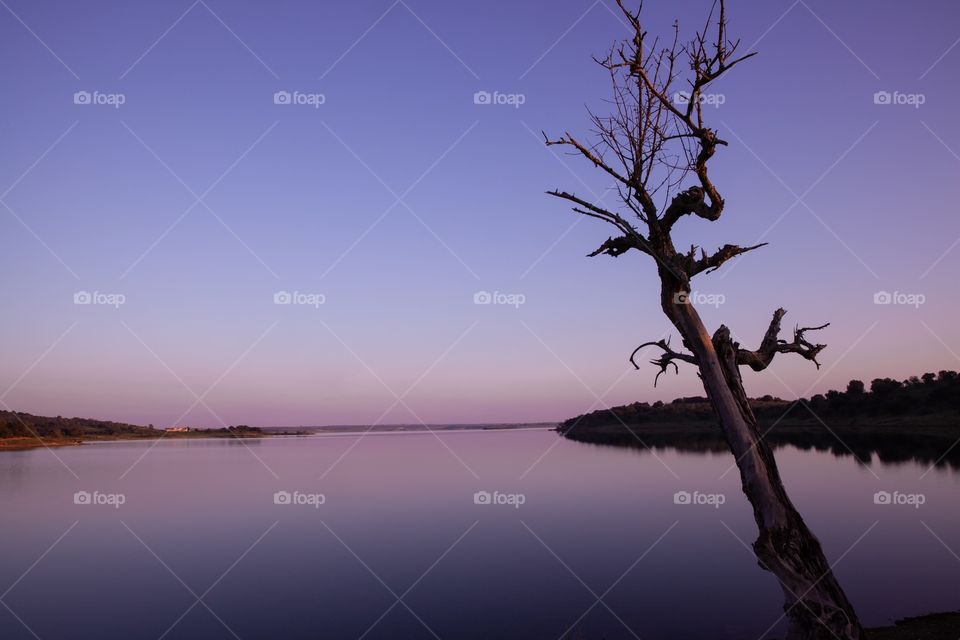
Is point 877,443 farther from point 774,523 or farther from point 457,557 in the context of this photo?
point 774,523

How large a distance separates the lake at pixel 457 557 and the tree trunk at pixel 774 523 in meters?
5.63

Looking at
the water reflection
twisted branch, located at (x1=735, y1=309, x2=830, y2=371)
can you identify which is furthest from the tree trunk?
the water reflection

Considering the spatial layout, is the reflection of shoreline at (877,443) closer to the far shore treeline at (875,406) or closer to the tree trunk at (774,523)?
the far shore treeline at (875,406)

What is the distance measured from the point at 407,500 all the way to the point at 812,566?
23.8 metres

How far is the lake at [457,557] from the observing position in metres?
13.1

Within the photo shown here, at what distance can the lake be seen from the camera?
43.0 feet

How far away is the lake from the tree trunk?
5628 mm

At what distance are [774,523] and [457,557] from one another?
12.8 metres

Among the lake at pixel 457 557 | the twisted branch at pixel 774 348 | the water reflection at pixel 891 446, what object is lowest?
the lake at pixel 457 557

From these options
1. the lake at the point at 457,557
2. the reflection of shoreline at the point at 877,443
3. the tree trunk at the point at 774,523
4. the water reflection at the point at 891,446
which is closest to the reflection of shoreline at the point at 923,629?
the lake at the point at 457,557

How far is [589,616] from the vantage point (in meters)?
12.9

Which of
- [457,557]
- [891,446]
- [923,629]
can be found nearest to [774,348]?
[923,629]

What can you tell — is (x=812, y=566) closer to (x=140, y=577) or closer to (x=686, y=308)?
(x=686, y=308)

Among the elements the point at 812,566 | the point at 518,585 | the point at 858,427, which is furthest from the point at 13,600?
the point at 858,427
